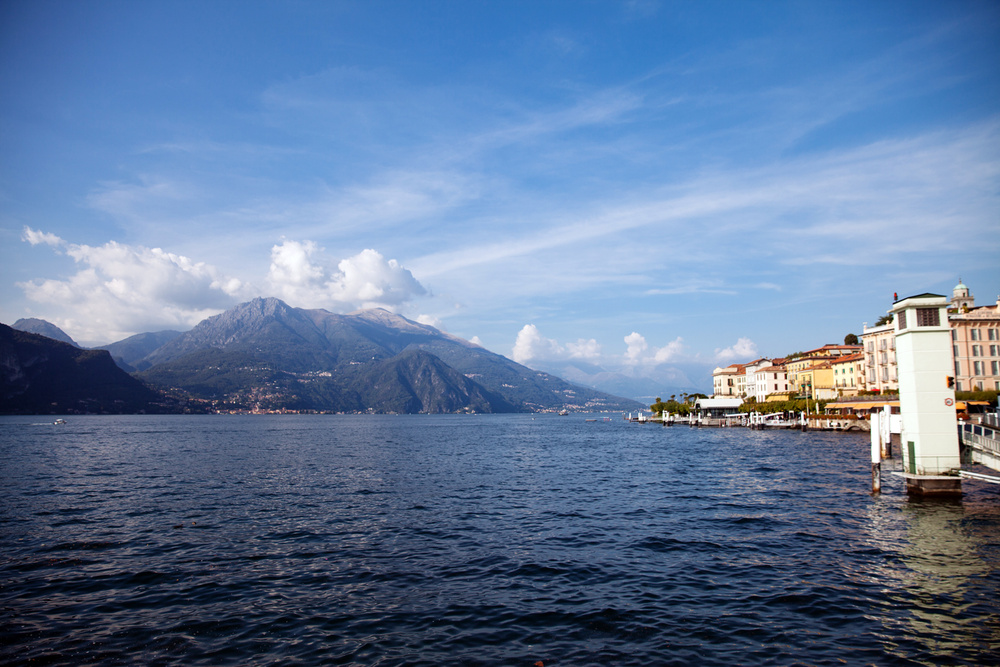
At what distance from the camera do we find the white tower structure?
27.2 metres

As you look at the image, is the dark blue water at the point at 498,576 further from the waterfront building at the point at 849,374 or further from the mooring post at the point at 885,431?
the waterfront building at the point at 849,374

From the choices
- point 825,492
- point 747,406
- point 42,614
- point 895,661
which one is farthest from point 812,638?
point 747,406

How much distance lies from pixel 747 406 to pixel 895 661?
550ft

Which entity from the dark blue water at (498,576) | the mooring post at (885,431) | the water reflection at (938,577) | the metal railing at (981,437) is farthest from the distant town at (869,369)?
the dark blue water at (498,576)

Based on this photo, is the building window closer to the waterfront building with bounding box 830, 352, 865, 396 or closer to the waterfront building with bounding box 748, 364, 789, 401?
the waterfront building with bounding box 830, 352, 865, 396

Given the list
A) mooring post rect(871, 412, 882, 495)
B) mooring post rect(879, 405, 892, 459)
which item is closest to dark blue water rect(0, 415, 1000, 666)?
mooring post rect(871, 412, 882, 495)

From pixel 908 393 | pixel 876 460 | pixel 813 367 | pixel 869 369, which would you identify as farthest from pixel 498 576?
pixel 813 367

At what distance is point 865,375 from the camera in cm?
12412

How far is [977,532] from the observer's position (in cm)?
2253

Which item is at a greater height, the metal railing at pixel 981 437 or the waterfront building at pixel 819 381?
the waterfront building at pixel 819 381

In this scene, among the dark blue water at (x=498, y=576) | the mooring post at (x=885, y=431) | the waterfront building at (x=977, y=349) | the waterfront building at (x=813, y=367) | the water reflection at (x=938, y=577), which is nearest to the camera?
the dark blue water at (x=498, y=576)

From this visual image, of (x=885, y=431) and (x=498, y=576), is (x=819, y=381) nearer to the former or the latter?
(x=885, y=431)

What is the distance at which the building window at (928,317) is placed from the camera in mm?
27469

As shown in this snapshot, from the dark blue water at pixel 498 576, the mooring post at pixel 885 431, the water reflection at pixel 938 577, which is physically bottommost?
the dark blue water at pixel 498 576
